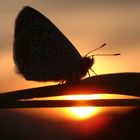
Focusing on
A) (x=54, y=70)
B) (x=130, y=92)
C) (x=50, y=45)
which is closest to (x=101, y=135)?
(x=130, y=92)

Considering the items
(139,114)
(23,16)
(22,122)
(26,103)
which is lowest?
(22,122)

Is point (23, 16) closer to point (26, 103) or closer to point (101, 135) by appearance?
point (101, 135)
